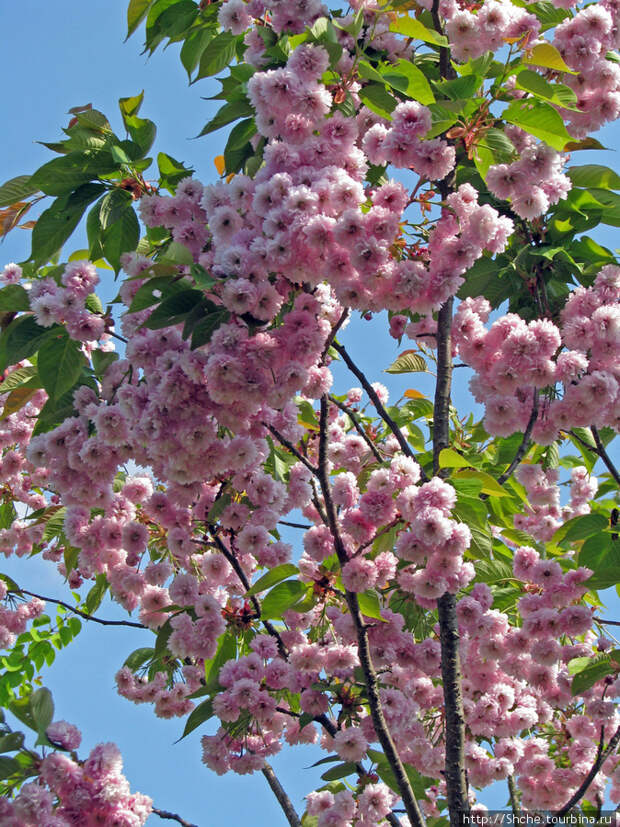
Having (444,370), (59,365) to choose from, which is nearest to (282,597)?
(444,370)

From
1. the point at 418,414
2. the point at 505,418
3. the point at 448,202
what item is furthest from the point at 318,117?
the point at 418,414

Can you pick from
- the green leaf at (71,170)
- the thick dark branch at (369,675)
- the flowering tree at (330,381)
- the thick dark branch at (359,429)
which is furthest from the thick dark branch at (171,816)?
the green leaf at (71,170)

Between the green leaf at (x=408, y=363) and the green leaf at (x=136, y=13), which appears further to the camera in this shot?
the green leaf at (x=408, y=363)

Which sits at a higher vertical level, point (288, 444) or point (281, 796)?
point (288, 444)

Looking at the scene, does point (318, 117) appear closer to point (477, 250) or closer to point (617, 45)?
point (477, 250)

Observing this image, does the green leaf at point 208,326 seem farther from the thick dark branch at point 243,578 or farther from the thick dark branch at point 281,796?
the thick dark branch at point 281,796

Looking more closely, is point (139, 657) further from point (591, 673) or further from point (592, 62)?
point (592, 62)

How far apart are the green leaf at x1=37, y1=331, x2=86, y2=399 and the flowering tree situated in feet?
0.03

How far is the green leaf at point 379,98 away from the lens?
2.75m

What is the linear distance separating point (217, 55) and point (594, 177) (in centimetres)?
169

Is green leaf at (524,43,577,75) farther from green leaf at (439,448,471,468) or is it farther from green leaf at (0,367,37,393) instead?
green leaf at (0,367,37,393)

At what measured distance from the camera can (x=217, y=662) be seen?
3.22 metres

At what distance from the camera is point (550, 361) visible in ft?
8.55

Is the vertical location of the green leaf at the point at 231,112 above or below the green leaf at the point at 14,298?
above
